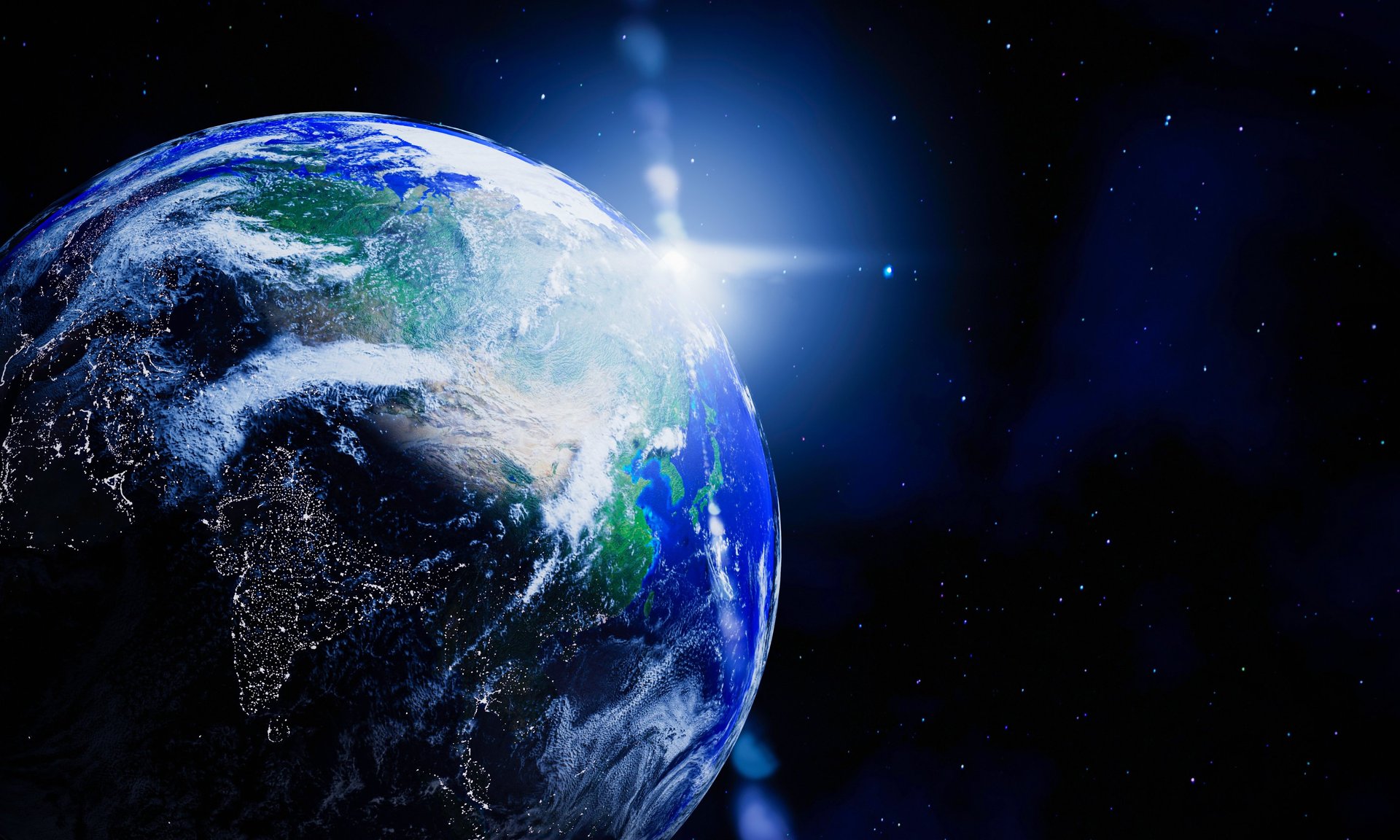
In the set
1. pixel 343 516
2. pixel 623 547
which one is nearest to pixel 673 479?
pixel 623 547

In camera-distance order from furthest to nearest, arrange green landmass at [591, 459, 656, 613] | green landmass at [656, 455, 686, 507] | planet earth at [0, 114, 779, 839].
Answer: green landmass at [656, 455, 686, 507] < green landmass at [591, 459, 656, 613] < planet earth at [0, 114, 779, 839]

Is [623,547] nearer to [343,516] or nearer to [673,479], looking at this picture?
[673,479]

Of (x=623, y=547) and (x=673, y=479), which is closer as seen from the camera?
(x=623, y=547)

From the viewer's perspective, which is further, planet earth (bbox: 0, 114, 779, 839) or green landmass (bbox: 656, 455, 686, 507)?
green landmass (bbox: 656, 455, 686, 507)

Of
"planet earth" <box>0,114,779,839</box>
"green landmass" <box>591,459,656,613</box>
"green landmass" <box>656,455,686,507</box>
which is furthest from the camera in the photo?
"green landmass" <box>656,455,686,507</box>

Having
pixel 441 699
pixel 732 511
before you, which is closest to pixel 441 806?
pixel 441 699

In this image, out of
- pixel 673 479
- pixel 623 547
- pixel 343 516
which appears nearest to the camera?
pixel 343 516

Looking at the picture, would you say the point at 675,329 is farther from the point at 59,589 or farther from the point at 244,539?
the point at 59,589

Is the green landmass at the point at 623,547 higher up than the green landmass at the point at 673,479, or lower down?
lower down

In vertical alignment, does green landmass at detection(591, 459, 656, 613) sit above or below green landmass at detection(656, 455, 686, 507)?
below
